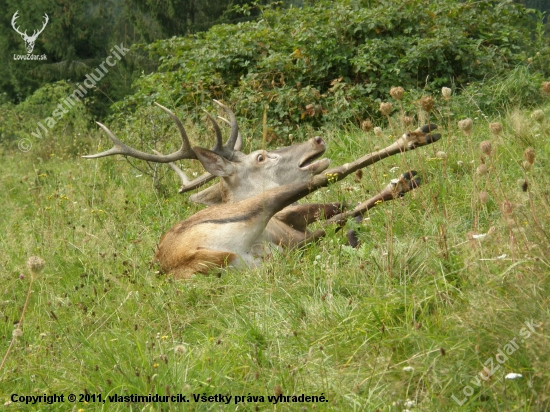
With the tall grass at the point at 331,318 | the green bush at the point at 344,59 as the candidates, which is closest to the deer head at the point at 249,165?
the tall grass at the point at 331,318

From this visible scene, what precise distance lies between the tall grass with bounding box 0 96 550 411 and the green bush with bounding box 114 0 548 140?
4050mm

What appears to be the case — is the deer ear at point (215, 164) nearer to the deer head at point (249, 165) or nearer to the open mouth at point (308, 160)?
the deer head at point (249, 165)

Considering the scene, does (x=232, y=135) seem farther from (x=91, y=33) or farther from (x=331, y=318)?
(x=91, y=33)

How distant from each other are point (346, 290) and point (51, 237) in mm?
3301

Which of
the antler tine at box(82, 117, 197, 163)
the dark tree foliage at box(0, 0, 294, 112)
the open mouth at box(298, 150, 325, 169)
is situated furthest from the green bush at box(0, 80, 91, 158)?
the dark tree foliage at box(0, 0, 294, 112)

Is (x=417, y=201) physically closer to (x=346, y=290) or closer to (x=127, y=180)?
(x=346, y=290)

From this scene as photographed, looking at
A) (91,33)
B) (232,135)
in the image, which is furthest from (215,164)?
(91,33)

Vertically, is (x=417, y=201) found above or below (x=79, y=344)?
below

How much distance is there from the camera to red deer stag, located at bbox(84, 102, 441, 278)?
18.9 feet

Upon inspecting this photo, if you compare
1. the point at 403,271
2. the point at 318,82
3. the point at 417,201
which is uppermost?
the point at 403,271

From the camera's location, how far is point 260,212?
5918 mm

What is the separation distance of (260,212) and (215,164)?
154 cm

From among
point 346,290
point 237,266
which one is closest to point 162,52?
point 237,266

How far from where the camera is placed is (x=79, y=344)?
14.3ft
